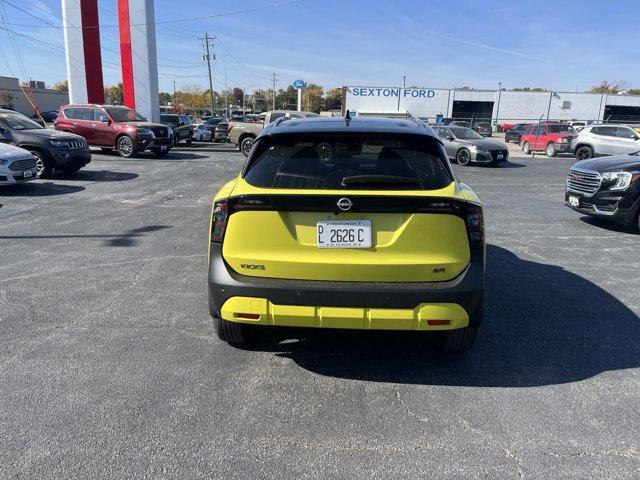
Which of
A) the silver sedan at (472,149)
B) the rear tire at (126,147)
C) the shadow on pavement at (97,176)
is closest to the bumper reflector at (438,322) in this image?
the shadow on pavement at (97,176)

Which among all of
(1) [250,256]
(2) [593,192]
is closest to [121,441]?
(1) [250,256]

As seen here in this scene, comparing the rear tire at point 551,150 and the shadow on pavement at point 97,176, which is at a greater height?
the rear tire at point 551,150

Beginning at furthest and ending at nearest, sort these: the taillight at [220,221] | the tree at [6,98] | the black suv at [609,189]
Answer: the tree at [6,98], the black suv at [609,189], the taillight at [220,221]

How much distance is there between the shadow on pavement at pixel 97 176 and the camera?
530 inches

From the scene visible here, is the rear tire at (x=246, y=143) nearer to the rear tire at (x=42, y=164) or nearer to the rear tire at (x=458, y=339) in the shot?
the rear tire at (x=42, y=164)

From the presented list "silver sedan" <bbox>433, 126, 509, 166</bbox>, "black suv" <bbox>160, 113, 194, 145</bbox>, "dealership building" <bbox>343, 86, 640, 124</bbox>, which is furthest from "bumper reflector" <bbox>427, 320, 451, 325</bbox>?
"dealership building" <bbox>343, 86, 640, 124</bbox>

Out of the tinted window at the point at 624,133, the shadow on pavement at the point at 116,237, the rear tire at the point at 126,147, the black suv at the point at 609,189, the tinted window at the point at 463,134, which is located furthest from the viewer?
the tinted window at the point at 624,133

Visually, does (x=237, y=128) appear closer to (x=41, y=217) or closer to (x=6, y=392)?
(x=41, y=217)

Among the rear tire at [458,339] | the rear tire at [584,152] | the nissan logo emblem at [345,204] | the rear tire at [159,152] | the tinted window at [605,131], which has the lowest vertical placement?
the rear tire at [458,339]

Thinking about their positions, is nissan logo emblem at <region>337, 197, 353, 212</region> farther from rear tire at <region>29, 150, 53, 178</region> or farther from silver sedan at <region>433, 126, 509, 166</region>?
silver sedan at <region>433, 126, 509, 166</region>

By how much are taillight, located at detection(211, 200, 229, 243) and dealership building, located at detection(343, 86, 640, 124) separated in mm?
55675

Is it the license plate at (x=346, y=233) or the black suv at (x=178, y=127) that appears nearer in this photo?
the license plate at (x=346, y=233)

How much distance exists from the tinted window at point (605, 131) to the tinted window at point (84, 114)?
21938 mm

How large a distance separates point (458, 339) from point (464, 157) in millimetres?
17412
